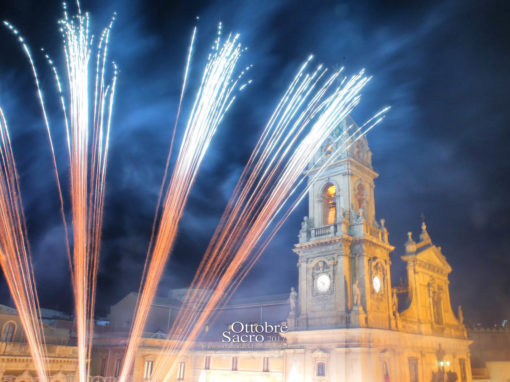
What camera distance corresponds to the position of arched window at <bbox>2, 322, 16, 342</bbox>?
34344mm

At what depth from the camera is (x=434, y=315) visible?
4194cm

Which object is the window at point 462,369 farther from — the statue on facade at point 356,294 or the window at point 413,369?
the statue on facade at point 356,294

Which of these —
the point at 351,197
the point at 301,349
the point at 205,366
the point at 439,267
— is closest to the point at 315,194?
the point at 351,197

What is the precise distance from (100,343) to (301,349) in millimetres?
19558

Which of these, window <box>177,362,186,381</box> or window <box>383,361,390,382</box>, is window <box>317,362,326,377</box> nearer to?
window <box>383,361,390,382</box>

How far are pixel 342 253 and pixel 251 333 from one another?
14542 mm

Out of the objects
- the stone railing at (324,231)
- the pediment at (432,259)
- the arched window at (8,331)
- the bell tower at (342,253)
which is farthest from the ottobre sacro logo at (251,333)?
the arched window at (8,331)

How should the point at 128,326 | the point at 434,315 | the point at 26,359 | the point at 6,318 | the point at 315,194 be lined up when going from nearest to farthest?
the point at 26,359
the point at 6,318
the point at 315,194
the point at 434,315
the point at 128,326

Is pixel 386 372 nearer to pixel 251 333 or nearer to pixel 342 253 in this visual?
pixel 342 253

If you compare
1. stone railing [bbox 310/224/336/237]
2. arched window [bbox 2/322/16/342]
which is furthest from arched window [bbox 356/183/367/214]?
arched window [bbox 2/322/16/342]

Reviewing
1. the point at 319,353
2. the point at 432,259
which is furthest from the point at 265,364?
the point at 432,259

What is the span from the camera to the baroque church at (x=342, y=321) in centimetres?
3288

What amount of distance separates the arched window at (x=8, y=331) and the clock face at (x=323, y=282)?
2380 centimetres

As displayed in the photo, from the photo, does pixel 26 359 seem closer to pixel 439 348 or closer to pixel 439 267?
pixel 439 348
